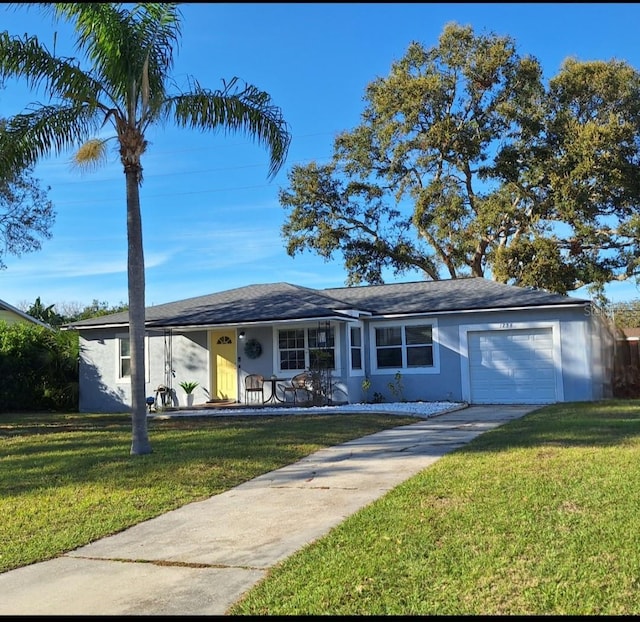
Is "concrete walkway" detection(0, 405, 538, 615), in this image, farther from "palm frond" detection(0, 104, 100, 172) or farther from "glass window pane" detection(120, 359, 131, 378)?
"glass window pane" detection(120, 359, 131, 378)

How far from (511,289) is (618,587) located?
53.9 feet

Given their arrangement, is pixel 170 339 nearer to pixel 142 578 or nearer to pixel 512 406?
pixel 512 406

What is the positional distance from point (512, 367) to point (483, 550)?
46.7 ft

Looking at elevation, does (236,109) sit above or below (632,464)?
above

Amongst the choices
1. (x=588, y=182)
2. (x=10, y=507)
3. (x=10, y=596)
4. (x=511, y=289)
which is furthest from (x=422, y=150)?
(x=10, y=596)

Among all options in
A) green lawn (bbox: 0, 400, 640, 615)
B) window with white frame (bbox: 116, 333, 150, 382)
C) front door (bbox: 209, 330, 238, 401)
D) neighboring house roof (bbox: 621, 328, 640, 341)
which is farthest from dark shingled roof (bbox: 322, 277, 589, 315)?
neighboring house roof (bbox: 621, 328, 640, 341)

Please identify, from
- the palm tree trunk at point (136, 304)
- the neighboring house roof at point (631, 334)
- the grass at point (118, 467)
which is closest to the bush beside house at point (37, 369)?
the grass at point (118, 467)

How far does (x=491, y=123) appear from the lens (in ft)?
92.9

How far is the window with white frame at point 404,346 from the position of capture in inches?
768

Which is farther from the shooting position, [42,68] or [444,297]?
[444,297]

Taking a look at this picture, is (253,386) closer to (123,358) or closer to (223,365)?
(223,365)

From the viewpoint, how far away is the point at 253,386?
63.7 ft

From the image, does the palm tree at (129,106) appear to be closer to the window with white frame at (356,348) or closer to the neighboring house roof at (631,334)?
the window with white frame at (356,348)

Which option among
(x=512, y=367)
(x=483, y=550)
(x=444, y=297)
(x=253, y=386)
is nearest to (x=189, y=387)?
(x=253, y=386)
